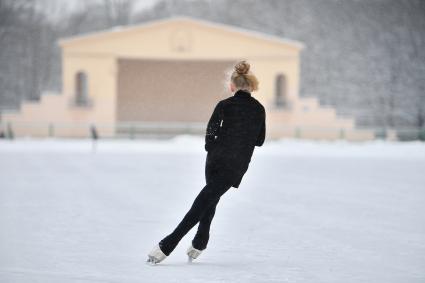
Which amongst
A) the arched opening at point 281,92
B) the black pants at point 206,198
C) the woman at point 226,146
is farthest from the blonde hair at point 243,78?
the arched opening at point 281,92

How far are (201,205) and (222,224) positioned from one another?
7.73ft

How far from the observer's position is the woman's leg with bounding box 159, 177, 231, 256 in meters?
5.00

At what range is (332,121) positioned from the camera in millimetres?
29500

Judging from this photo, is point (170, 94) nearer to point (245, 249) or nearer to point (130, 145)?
point (130, 145)

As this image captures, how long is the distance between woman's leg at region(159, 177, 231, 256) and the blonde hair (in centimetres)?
73

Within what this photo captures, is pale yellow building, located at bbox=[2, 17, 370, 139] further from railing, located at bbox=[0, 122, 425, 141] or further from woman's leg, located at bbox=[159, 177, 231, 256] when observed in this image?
woman's leg, located at bbox=[159, 177, 231, 256]

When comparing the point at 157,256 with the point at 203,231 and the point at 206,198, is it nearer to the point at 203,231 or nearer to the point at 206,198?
the point at 203,231

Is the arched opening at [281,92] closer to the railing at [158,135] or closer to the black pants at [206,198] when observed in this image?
the railing at [158,135]

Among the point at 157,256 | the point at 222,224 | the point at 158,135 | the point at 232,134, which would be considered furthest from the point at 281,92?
the point at 157,256

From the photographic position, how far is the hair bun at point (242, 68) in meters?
5.14

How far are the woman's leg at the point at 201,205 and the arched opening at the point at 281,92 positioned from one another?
84.8ft

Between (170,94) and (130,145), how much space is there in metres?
9.18

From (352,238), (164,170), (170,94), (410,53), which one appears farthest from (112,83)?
(352,238)

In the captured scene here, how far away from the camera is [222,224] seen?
289 inches
